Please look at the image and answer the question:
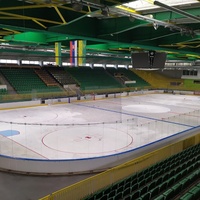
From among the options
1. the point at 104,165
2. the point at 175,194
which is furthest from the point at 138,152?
the point at 175,194

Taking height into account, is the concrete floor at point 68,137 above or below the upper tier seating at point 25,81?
below

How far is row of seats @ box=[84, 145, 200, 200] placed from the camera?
237 inches

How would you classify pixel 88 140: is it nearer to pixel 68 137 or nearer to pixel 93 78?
pixel 68 137

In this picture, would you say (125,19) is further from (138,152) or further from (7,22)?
(138,152)

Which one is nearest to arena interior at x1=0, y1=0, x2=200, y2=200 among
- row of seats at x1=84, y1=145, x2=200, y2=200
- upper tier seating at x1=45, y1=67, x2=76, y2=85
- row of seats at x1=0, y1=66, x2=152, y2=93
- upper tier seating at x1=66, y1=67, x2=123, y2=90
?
row of seats at x1=84, y1=145, x2=200, y2=200

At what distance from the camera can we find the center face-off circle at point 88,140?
11836 mm

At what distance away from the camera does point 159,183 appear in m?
6.86

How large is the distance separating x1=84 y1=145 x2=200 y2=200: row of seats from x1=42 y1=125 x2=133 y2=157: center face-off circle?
3771 mm

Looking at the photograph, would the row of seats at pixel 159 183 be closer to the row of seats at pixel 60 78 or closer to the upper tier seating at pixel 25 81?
the upper tier seating at pixel 25 81

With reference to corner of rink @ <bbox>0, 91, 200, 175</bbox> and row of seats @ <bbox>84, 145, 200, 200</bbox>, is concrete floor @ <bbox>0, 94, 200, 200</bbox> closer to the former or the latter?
corner of rink @ <bbox>0, 91, 200, 175</bbox>

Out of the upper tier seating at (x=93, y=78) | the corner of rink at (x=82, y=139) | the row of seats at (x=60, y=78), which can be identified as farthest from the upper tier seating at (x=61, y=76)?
the corner of rink at (x=82, y=139)

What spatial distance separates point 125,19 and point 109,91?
83.4ft

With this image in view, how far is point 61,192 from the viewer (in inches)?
245

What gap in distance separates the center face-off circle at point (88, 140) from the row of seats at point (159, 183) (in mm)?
3771
